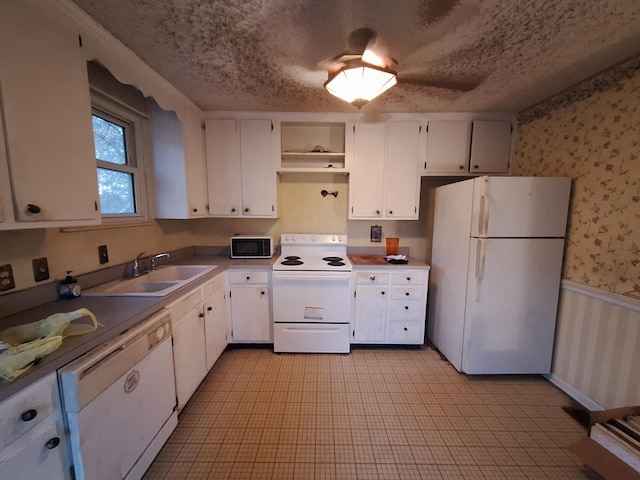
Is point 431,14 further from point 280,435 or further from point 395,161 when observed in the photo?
point 280,435

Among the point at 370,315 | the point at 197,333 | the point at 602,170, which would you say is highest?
the point at 602,170

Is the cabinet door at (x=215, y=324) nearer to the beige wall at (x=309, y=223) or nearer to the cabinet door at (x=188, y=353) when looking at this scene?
the cabinet door at (x=188, y=353)

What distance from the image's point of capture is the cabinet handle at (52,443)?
848 millimetres

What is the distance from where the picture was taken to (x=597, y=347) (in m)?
1.75

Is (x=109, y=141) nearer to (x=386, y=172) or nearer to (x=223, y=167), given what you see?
(x=223, y=167)

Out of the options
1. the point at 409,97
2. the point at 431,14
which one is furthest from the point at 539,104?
the point at 431,14

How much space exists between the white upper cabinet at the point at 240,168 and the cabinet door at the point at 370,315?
1.27m

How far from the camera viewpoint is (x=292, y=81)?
6.25 ft

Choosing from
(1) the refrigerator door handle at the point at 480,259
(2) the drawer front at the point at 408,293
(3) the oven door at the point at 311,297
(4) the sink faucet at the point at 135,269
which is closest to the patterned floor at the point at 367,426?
(3) the oven door at the point at 311,297

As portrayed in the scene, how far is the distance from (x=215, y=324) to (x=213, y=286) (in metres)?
0.34

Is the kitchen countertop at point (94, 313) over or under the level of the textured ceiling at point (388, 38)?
under

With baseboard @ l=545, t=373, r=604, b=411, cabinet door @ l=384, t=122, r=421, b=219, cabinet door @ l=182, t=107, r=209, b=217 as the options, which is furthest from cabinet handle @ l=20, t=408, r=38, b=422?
baseboard @ l=545, t=373, r=604, b=411

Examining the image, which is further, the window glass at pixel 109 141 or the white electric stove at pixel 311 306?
the white electric stove at pixel 311 306

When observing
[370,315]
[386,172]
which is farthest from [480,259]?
[386,172]
